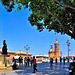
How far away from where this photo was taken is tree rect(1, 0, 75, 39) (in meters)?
15.1

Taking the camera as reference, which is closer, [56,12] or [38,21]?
[56,12]

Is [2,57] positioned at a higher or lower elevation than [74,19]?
lower

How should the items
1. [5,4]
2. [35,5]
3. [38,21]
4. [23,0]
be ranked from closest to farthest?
[23,0] → [5,4] → [35,5] → [38,21]

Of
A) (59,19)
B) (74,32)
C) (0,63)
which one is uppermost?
(59,19)

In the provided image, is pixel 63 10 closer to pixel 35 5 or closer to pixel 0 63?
pixel 35 5

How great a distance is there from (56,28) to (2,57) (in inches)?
310

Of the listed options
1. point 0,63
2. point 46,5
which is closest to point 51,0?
point 46,5

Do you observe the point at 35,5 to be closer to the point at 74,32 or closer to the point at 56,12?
the point at 56,12

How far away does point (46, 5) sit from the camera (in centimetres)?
1578

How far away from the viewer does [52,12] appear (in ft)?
56.4

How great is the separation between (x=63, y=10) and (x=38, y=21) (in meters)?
3.80

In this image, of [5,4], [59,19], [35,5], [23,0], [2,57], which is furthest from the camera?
[2,57]

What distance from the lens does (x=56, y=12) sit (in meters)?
18.4

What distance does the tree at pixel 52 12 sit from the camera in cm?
1507
